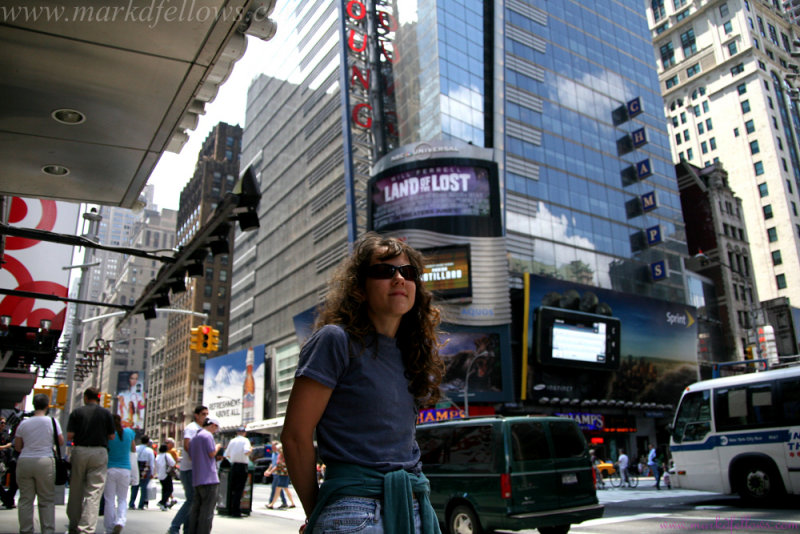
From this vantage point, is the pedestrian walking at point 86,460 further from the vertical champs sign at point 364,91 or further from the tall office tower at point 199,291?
the tall office tower at point 199,291

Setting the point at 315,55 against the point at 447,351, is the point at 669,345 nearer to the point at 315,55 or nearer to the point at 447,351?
the point at 447,351

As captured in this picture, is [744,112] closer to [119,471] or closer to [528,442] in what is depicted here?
[528,442]

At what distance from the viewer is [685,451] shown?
46.1 feet

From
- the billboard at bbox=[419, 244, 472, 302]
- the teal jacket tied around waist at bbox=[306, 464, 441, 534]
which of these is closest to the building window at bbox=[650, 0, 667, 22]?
the billboard at bbox=[419, 244, 472, 302]

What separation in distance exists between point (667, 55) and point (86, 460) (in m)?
112

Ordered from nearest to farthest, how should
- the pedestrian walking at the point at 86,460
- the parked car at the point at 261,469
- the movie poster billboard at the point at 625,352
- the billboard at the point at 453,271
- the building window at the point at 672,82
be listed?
the pedestrian walking at the point at 86,460 → the parked car at the point at 261,469 → the billboard at the point at 453,271 → the movie poster billboard at the point at 625,352 → the building window at the point at 672,82

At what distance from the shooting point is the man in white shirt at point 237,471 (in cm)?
1172

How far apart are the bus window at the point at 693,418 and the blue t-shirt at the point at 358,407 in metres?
13.6

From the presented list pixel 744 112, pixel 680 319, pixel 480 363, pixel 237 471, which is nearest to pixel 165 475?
pixel 237 471

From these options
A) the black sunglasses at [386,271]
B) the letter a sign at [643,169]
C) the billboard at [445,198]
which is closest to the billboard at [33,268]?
the black sunglasses at [386,271]

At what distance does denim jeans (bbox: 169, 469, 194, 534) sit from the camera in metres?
7.63

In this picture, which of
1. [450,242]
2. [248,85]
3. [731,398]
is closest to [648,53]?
[450,242]

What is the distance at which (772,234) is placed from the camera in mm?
77688

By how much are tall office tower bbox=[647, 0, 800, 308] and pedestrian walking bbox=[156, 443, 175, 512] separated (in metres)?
66.4
